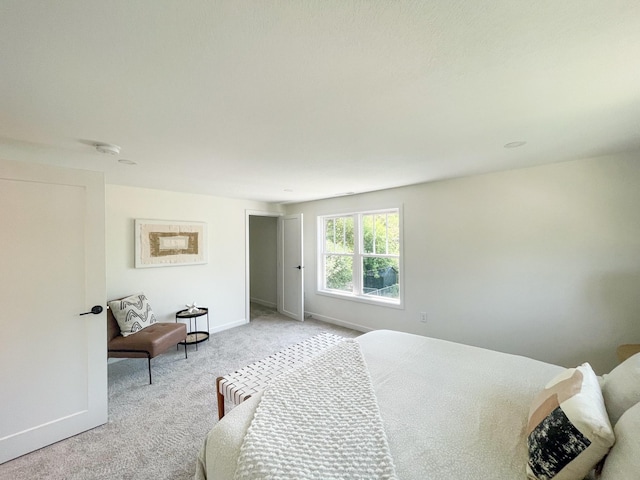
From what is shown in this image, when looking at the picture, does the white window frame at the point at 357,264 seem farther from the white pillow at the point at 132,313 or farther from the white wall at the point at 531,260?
the white pillow at the point at 132,313

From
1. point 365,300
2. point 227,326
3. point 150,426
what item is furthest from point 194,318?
point 365,300

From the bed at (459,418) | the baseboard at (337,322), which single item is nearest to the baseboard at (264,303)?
the baseboard at (337,322)

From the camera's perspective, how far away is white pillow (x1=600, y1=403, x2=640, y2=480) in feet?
2.35

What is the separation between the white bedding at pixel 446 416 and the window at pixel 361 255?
7.12ft

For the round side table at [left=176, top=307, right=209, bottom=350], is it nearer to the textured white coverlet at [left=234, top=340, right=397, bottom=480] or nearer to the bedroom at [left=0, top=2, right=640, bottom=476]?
the bedroom at [left=0, top=2, right=640, bottom=476]

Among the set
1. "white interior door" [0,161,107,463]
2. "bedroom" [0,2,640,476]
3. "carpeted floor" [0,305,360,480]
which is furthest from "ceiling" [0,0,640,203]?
"carpeted floor" [0,305,360,480]

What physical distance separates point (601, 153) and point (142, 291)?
538cm

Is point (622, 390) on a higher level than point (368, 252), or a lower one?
lower

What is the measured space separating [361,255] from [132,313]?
330cm

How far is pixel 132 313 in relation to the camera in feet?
9.91

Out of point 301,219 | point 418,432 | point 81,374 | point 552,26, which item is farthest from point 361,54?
point 301,219

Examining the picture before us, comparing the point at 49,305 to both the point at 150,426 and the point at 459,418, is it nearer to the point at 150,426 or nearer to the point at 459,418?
the point at 150,426

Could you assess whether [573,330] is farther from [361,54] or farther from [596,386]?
[361,54]

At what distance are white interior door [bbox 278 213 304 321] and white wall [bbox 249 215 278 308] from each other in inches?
31.0
